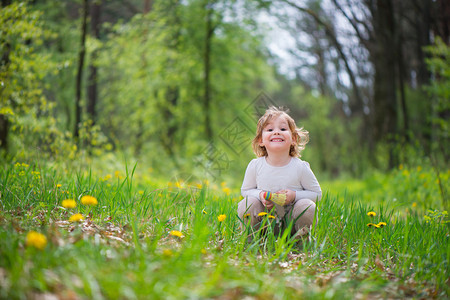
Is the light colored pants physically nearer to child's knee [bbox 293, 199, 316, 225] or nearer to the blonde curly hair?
child's knee [bbox 293, 199, 316, 225]

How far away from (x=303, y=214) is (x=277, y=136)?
63 cm

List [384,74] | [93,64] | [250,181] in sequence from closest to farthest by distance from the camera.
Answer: [250,181] → [384,74] → [93,64]

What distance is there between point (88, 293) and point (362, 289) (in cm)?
141

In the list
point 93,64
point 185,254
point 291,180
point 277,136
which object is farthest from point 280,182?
point 93,64

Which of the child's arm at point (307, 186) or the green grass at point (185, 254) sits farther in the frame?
the child's arm at point (307, 186)

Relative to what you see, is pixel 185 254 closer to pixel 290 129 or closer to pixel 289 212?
pixel 289 212

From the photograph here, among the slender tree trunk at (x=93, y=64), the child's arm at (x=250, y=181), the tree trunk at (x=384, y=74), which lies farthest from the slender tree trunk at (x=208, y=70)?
the child's arm at (x=250, y=181)

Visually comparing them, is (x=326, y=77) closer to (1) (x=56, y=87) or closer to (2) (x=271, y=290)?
(1) (x=56, y=87)

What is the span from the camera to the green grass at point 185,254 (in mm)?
1425

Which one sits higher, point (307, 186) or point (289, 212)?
point (307, 186)

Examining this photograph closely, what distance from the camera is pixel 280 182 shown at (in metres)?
2.60

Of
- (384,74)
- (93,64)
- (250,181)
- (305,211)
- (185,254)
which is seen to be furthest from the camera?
(93,64)

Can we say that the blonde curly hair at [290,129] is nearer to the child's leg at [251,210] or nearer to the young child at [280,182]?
the young child at [280,182]

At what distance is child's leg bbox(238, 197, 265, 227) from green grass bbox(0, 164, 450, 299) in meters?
0.11
